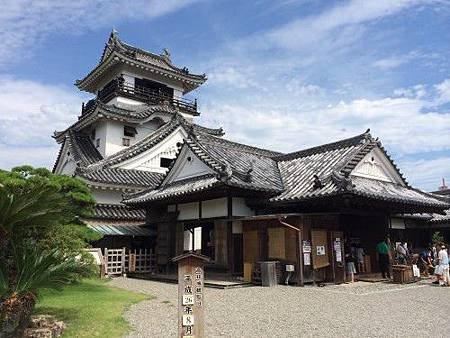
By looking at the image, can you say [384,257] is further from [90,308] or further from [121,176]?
[121,176]

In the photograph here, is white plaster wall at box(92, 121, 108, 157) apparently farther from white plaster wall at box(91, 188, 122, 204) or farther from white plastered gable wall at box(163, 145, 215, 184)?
white plastered gable wall at box(163, 145, 215, 184)

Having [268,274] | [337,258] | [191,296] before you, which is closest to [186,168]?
[268,274]

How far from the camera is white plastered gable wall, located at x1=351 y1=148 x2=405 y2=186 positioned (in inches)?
697

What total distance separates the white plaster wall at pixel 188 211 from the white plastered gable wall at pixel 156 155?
8.05 meters

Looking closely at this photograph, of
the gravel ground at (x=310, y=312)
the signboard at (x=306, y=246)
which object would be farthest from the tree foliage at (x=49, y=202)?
the signboard at (x=306, y=246)

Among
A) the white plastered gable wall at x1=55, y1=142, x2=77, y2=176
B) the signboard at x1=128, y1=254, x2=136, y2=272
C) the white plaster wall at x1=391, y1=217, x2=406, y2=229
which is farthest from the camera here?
the white plastered gable wall at x1=55, y1=142, x2=77, y2=176

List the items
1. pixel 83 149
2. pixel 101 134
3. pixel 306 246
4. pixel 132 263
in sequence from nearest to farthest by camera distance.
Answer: pixel 306 246 < pixel 132 263 < pixel 83 149 < pixel 101 134

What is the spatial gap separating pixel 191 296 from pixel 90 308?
4409 mm

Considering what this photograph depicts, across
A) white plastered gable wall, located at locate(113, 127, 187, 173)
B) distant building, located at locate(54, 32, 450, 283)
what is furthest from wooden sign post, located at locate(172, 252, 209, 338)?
white plastered gable wall, located at locate(113, 127, 187, 173)

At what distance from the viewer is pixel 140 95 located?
31.5m

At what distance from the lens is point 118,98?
30359 millimetres

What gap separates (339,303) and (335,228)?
5077mm

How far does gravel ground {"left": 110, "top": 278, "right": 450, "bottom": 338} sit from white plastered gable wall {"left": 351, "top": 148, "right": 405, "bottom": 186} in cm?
573

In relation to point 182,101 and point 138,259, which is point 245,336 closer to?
point 138,259
